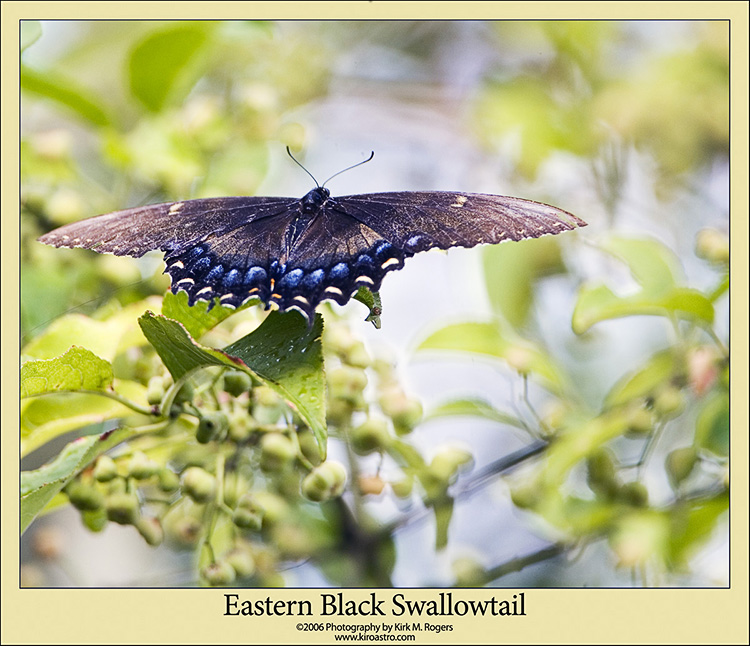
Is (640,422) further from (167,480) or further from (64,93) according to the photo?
(64,93)

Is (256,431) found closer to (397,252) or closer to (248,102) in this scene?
(397,252)

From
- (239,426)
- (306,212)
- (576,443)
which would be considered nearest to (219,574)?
(239,426)

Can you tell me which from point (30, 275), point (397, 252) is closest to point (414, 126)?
point (30, 275)

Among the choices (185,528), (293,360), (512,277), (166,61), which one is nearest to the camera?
(293,360)

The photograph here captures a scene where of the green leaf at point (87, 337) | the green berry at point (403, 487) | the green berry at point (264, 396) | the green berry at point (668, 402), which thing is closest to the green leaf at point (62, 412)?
the green leaf at point (87, 337)

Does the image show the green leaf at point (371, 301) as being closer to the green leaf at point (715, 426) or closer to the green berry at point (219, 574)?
the green berry at point (219, 574)

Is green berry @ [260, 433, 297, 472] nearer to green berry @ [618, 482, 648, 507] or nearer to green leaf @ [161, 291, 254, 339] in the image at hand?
green leaf @ [161, 291, 254, 339]
